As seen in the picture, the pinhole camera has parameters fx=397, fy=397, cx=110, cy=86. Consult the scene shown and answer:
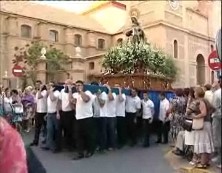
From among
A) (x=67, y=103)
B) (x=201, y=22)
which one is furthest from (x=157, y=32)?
(x=67, y=103)

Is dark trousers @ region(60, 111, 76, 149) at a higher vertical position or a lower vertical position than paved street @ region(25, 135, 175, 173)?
higher

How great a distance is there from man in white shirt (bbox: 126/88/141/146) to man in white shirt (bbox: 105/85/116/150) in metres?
0.81

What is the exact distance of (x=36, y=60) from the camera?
1240 inches

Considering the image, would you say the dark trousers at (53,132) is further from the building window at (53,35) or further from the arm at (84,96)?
the building window at (53,35)

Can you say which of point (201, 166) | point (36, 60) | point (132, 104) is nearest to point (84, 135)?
point (132, 104)

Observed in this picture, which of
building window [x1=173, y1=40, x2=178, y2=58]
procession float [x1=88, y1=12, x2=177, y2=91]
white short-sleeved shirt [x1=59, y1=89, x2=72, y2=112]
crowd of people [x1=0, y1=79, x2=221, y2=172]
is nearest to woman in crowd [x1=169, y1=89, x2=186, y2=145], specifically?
crowd of people [x1=0, y1=79, x2=221, y2=172]

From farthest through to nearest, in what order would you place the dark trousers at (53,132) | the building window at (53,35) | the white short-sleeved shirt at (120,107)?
the building window at (53,35) → the white short-sleeved shirt at (120,107) → the dark trousers at (53,132)

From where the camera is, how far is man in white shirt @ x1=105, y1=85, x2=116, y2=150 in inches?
431

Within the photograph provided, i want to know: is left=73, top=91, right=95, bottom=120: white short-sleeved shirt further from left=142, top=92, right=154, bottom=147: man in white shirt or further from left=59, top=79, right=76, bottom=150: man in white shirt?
left=142, top=92, right=154, bottom=147: man in white shirt

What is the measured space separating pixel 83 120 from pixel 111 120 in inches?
54.4

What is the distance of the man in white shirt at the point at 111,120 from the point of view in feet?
35.9

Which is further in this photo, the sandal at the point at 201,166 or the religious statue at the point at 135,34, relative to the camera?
the religious statue at the point at 135,34

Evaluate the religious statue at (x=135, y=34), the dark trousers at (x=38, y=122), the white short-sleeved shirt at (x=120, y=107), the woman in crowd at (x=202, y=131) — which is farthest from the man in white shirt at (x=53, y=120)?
the religious statue at (x=135, y=34)

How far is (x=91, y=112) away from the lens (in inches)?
396
